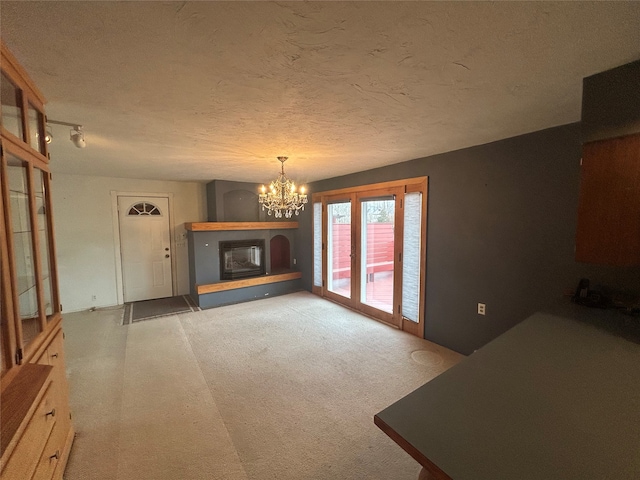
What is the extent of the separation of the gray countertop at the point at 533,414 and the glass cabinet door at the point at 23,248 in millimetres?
1800

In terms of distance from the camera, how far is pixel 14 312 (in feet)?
4.05

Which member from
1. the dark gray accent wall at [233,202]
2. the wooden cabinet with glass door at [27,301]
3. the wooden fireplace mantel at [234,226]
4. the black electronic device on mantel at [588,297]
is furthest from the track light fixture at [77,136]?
the black electronic device on mantel at [588,297]

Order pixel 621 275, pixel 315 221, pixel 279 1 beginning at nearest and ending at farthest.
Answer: pixel 279 1 → pixel 621 275 → pixel 315 221

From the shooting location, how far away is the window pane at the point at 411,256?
3451 mm

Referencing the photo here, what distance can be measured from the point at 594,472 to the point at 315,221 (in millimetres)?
4699

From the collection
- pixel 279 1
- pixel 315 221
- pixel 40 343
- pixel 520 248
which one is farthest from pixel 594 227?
pixel 315 221

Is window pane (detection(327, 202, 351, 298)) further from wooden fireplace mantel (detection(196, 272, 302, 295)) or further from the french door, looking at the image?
wooden fireplace mantel (detection(196, 272, 302, 295))

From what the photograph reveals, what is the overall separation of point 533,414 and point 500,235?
2.16 meters

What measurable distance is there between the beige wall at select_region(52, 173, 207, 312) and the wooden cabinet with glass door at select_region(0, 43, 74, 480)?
11.4 feet

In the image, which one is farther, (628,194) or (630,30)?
(628,194)

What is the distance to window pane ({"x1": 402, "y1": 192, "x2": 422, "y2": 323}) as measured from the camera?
345cm

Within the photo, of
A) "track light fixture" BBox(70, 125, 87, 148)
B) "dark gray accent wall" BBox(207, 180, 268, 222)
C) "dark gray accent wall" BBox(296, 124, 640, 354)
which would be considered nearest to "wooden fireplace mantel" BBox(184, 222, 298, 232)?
"dark gray accent wall" BBox(207, 180, 268, 222)

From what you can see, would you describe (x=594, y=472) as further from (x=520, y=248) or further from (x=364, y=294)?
(x=364, y=294)

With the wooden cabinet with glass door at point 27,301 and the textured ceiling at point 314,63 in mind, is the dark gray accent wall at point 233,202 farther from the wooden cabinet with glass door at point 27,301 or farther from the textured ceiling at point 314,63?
the wooden cabinet with glass door at point 27,301
